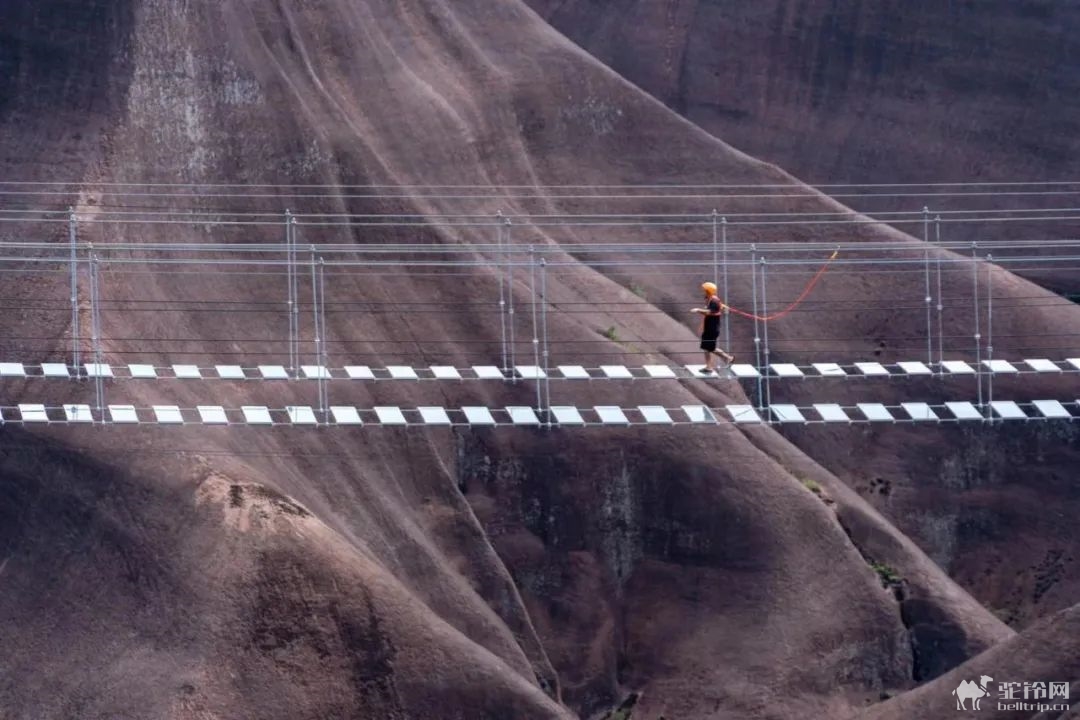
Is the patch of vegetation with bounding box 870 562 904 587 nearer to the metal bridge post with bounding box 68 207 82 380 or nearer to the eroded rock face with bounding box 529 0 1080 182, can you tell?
the metal bridge post with bounding box 68 207 82 380

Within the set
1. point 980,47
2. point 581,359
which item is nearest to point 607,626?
point 581,359

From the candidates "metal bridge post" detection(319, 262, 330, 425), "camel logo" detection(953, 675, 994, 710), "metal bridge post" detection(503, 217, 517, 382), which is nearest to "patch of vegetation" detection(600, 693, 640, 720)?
"metal bridge post" detection(503, 217, 517, 382)

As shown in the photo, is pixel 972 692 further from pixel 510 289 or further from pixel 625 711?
pixel 510 289

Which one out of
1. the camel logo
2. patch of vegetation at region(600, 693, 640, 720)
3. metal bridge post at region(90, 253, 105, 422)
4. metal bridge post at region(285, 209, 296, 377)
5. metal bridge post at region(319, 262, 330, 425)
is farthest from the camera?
patch of vegetation at region(600, 693, 640, 720)

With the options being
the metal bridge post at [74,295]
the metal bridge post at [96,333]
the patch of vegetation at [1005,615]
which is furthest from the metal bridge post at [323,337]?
the patch of vegetation at [1005,615]

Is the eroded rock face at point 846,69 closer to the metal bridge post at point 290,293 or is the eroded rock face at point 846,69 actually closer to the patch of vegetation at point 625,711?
the metal bridge post at point 290,293

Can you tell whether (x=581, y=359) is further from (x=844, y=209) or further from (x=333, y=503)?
(x=844, y=209)

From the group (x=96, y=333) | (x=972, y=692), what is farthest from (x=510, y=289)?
(x=972, y=692)
